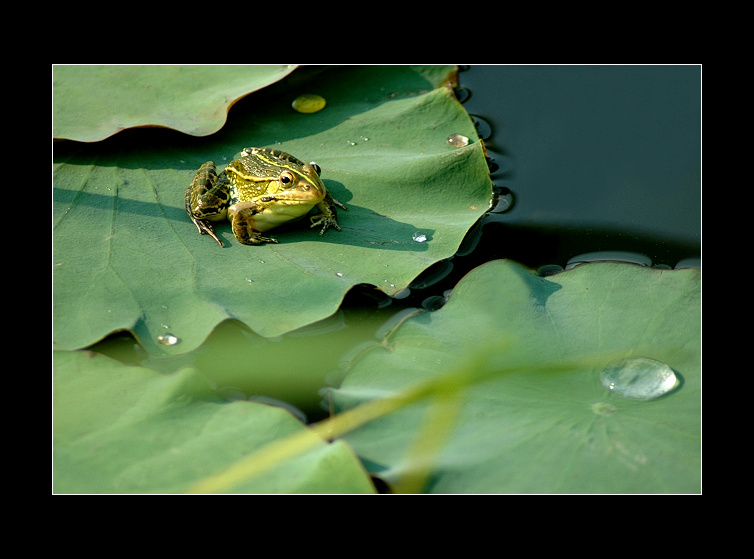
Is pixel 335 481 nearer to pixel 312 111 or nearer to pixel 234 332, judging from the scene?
pixel 234 332

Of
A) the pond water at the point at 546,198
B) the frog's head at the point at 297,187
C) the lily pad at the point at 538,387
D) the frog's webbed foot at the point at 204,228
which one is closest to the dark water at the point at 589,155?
the pond water at the point at 546,198

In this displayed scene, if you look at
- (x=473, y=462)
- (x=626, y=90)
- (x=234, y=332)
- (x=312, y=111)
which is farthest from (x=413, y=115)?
(x=473, y=462)

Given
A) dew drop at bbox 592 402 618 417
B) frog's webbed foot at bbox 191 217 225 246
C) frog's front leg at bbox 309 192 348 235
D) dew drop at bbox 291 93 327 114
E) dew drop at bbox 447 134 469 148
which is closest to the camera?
dew drop at bbox 592 402 618 417

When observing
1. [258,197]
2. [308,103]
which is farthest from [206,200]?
[308,103]

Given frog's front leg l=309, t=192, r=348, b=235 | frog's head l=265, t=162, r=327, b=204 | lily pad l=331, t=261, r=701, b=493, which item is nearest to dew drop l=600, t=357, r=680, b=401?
lily pad l=331, t=261, r=701, b=493

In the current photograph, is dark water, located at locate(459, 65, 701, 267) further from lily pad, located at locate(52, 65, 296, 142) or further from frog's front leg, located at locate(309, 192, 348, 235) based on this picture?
lily pad, located at locate(52, 65, 296, 142)
